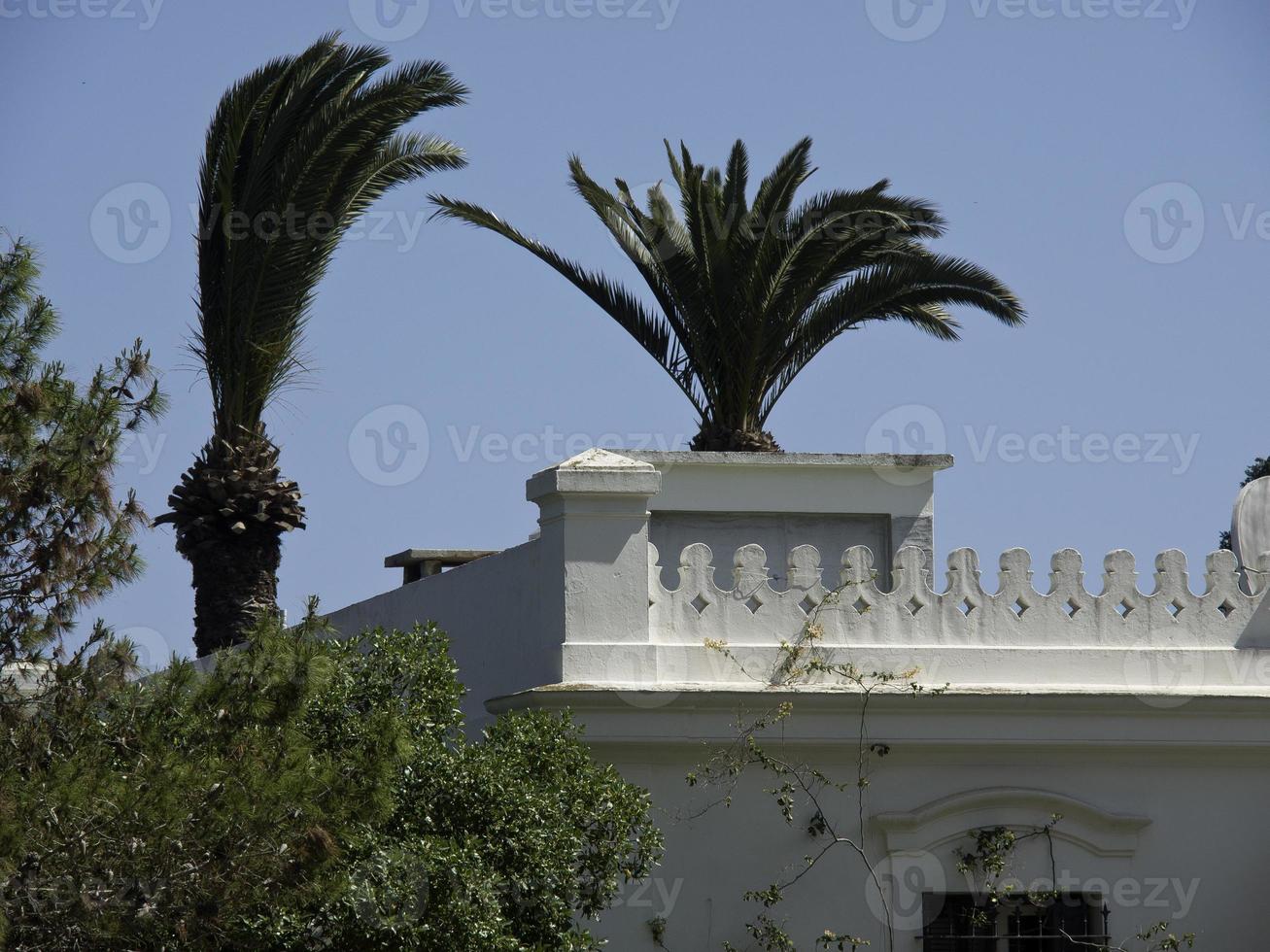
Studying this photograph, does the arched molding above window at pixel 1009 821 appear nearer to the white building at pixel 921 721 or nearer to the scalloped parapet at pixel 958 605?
the white building at pixel 921 721

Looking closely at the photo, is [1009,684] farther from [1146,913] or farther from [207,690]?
[207,690]

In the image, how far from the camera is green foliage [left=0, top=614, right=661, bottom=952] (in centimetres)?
782

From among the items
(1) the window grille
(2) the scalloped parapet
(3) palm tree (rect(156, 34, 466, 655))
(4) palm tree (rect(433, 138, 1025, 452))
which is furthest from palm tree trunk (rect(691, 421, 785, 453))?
(1) the window grille

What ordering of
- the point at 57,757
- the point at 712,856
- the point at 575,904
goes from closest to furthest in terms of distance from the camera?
the point at 57,757, the point at 575,904, the point at 712,856

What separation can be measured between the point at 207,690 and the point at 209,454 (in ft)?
28.1

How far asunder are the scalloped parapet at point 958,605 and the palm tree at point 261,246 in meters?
6.50

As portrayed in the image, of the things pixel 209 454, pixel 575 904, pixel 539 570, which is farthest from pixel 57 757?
pixel 209 454

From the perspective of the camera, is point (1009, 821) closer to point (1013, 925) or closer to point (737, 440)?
point (1013, 925)

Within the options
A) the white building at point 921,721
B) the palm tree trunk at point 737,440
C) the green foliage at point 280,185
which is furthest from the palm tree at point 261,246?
the white building at point 921,721

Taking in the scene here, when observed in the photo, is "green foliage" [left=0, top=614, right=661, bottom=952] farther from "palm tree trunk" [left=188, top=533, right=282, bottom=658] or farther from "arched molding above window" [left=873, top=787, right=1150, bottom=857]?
"palm tree trunk" [left=188, top=533, right=282, bottom=658]

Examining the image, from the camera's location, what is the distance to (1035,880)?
1071 cm

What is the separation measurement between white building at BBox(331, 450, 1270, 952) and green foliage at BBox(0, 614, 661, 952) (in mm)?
653

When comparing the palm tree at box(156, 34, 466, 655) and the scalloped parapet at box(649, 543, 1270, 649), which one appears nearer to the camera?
the scalloped parapet at box(649, 543, 1270, 649)

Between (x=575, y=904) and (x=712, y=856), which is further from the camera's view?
(x=712, y=856)
